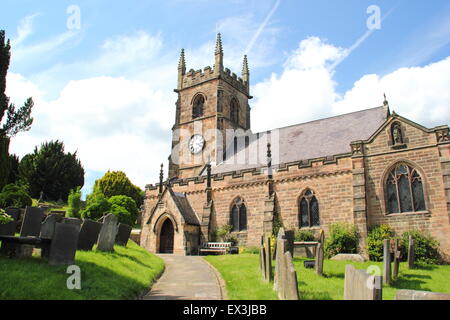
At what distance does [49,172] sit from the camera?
48.5 meters

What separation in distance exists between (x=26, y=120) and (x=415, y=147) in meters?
21.1

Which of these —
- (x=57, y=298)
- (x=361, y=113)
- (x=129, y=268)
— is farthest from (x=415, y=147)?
(x=57, y=298)

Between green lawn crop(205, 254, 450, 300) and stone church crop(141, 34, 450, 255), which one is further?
stone church crop(141, 34, 450, 255)

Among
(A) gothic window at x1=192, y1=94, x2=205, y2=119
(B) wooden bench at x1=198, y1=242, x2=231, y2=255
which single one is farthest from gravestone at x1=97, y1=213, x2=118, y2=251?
(A) gothic window at x1=192, y1=94, x2=205, y2=119

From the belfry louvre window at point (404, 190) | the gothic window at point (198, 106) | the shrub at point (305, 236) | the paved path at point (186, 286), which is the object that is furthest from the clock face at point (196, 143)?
the paved path at point (186, 286)

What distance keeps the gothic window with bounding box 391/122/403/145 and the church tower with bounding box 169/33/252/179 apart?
1657cm

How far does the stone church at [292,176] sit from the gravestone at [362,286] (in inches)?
582

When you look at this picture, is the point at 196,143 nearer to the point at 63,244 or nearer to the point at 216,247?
the point at 216,247

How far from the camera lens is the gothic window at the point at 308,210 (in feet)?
71.0

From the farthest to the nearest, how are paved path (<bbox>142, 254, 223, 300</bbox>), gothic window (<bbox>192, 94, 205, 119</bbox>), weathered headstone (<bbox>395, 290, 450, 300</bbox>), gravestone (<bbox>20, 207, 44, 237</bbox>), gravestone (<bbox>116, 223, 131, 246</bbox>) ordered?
gothic window (<bbox>192, 94, 205, 119</bbox>) → gravestone (<bbox>116, 223, 131, 246</bbox>) → gravestone (<bbox>20, 207, 44, 237</bbox>) → paved path (<bbox>142, 254, 223, 300</bbox>) → weathered headstone (<bbox>395, 290, 450, 300</bbox>)

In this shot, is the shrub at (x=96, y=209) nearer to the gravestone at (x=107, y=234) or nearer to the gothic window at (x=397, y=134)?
the gravestone at (x=107, y=234)

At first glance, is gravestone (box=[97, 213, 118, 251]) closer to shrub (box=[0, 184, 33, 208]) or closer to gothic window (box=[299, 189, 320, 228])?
gothic window (box=[299, 189, 320, 228])

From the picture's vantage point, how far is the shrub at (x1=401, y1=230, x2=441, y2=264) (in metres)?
16.8

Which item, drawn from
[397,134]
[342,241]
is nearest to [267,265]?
[342,241]
